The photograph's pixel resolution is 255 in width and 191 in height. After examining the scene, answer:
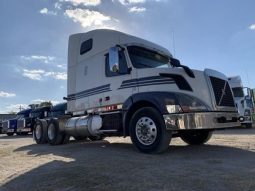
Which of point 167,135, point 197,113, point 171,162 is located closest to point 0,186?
point 171,162

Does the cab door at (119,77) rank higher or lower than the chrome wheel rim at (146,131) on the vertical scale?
higher

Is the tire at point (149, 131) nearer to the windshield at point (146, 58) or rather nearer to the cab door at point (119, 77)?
the cab door at point (119, 77)

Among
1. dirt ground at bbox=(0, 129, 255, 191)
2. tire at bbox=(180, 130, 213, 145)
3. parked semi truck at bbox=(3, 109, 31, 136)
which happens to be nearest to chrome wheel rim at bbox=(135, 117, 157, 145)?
dirt ground at bbox=(0, 129, 255, 191)

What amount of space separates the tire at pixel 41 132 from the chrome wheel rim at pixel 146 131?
5.85 meters

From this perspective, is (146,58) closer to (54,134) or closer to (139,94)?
(139,94)

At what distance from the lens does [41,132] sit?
43.2 feet

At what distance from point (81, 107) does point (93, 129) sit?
1.31m

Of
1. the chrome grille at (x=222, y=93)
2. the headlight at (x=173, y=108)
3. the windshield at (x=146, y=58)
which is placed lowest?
the headlight at (x=173, y=108)

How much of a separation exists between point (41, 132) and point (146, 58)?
604 cm

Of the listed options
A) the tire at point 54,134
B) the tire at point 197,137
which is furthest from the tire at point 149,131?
the tire at point 54,134

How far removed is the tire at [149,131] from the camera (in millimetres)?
7480

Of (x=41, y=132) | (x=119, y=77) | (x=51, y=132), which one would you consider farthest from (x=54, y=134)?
(x=119, y=77)

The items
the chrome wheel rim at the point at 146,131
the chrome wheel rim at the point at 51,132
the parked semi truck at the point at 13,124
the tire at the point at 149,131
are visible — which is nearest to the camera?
the tire at the point at 149,131

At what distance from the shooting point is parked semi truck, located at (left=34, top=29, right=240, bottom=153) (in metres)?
7.50
